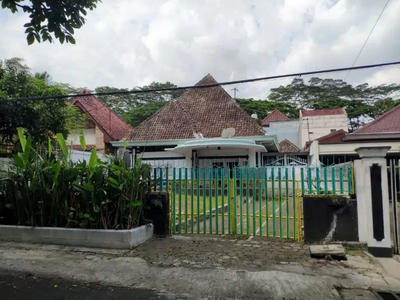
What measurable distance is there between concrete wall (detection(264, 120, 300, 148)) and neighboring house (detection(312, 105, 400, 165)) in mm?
15267

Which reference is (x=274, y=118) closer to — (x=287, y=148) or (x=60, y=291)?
(x=287, y=148)

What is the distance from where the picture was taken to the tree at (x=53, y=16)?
435 centimetres

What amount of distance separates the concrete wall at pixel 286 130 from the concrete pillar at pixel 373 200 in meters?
28.1

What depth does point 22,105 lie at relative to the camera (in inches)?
368

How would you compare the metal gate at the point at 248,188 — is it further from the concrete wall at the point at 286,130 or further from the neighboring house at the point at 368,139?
the concrete wall at the point at 286,130

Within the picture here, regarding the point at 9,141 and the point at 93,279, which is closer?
the point at 93,279

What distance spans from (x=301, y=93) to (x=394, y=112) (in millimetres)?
29316

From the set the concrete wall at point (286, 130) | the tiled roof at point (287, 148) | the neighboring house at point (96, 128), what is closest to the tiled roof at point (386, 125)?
the tiled roof at point (287, 148)

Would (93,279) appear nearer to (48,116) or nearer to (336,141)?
(48,116)

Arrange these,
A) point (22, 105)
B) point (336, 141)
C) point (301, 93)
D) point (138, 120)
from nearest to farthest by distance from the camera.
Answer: point (22, 105) < point (336, 141) < point (138, 120) < point (301, 93)

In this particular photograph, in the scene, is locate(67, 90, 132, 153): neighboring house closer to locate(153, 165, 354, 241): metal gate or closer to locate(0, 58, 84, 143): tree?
locate(0, 58, 84, 143): tree

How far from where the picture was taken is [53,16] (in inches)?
174

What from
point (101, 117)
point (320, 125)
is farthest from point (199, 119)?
point (320, 125)

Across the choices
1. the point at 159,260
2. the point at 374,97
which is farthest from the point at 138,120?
the point at 159,260
